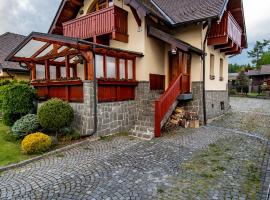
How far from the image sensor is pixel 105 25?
10648 mm

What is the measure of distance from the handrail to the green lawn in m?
4.72

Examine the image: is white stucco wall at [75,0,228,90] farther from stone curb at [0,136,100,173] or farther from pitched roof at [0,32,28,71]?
pitched roof at [0,32,28,71]

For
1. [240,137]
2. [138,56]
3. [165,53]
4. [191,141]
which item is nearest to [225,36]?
[165,53]

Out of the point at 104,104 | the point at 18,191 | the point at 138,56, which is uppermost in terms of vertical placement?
the point at 138,56

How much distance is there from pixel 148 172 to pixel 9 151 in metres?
4.78

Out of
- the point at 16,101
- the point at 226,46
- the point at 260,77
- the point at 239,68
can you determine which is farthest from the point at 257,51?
the point at 16,101

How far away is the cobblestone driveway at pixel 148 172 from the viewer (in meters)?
4.45

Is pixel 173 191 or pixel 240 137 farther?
pixel 240 137

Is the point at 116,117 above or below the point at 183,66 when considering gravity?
below

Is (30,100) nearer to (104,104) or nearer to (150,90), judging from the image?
(104,104)

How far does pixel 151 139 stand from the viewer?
8.41 meters

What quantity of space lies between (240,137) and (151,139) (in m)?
3.51

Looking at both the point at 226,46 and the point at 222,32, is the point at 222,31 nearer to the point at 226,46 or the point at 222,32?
the point at 222,32

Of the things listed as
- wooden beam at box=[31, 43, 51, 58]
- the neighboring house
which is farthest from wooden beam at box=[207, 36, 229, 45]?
the neighboring house
